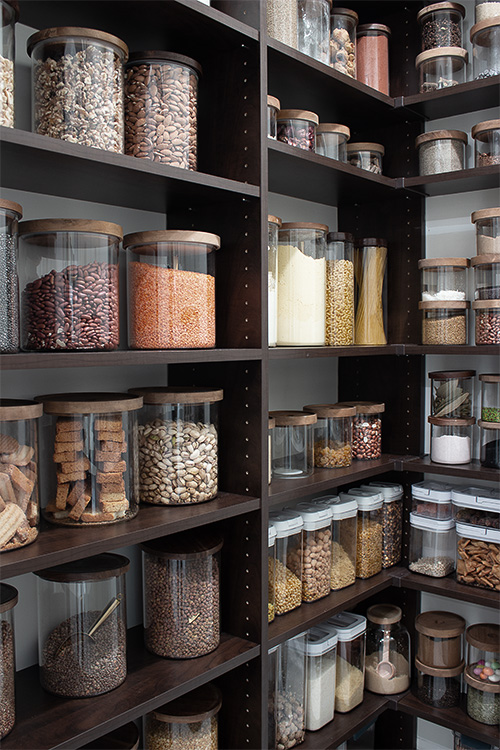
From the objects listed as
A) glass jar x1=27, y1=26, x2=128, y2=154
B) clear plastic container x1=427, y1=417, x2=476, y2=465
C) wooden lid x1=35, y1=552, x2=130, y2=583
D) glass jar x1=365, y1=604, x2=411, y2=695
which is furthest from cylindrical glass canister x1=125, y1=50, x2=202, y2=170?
glass jar x1=365, y1=604, x2=411, y2=695

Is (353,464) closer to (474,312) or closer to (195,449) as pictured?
(474,312)

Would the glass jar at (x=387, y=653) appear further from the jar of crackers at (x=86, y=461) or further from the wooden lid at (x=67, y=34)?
the wooden lid at (x=67, y=34)

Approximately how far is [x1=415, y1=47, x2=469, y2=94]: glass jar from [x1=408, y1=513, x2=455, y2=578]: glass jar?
1.39 meters

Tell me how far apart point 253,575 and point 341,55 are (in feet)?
5.07

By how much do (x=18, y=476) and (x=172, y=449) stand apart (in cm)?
39

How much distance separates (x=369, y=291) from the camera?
2.26 metres

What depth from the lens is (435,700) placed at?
2184mm

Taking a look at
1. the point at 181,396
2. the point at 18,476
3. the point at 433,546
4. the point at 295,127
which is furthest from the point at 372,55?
the point at 18,476

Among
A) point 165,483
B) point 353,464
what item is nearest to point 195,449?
point 165,483

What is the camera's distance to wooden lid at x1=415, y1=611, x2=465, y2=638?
2.18 meters

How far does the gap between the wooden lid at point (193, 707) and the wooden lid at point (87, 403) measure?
73cm

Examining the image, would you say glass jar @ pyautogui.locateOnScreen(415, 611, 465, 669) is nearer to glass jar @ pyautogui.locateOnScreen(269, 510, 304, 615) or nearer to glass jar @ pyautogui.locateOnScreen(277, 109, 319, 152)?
glass jar @ pyautogui.locateOnScreen(269, 510, 304, 615)

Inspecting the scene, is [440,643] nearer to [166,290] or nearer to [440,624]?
[440,624]

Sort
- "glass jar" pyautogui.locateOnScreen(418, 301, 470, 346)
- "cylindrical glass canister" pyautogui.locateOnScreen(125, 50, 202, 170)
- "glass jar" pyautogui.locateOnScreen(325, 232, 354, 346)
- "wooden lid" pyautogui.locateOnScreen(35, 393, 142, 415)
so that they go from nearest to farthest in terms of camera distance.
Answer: "wooden lid" pyautogui.locateOnScreen(35, 393, 142, 415) → "cylindrical glass canister" pyautogui.locateOnScreen(125, 50, 202, 170) → "glass jar" pyautogui.locateOnScreen(325, 232, 354, 346) → "glass jar" pyautogui.locateOnScreen(418, 301, 470, 346)
